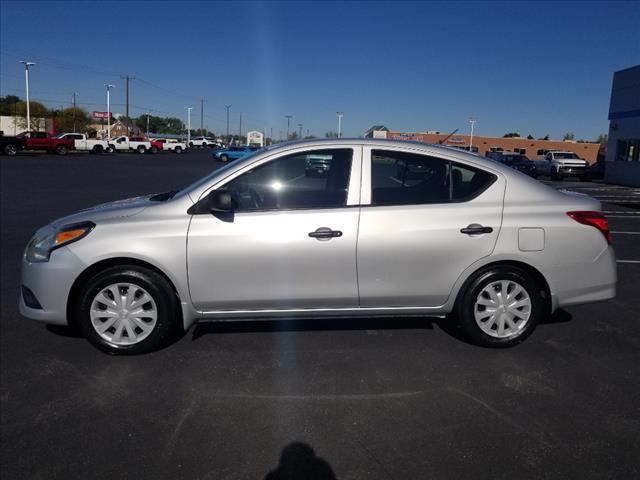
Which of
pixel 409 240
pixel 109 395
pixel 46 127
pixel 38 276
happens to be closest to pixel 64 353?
pixel 38 276

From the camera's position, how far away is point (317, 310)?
419 centimetres

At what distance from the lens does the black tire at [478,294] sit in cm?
426

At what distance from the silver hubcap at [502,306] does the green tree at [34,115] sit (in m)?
73.3

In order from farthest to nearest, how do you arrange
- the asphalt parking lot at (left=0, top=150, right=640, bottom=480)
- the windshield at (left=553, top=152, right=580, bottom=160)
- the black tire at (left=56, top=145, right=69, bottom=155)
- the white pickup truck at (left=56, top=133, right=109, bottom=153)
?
the white pickup truck at (left=56, top=133, right=109, bottom=153) < the black tire at (left=56, top=145, right=69, bottom=155) < the windshield at (left=553, top=152, right=580, bottom=160) < the asphalt parking lot at (left=0, top=150, right=640, bottom=480)

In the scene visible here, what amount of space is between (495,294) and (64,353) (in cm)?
356

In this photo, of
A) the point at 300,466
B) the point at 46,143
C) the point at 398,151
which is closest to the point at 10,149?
the point at 46,143

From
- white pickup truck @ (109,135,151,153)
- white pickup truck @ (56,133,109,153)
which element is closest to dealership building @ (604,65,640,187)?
white pickup truck @ (56,133,109,153)

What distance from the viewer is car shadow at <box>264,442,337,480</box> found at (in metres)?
2.71

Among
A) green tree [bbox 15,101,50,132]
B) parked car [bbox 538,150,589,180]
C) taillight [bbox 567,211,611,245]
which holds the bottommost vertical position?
taillight [bbox 567,211,611,245]

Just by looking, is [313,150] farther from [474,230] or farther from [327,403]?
[327,403]

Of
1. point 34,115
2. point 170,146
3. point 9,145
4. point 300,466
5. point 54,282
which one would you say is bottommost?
point 300,466

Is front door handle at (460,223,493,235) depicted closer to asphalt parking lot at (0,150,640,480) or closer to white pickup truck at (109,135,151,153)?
asphalt parking lot at (0,150,640,480)

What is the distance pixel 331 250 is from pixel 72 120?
95.8 metres

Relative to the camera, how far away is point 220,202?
3.91m
